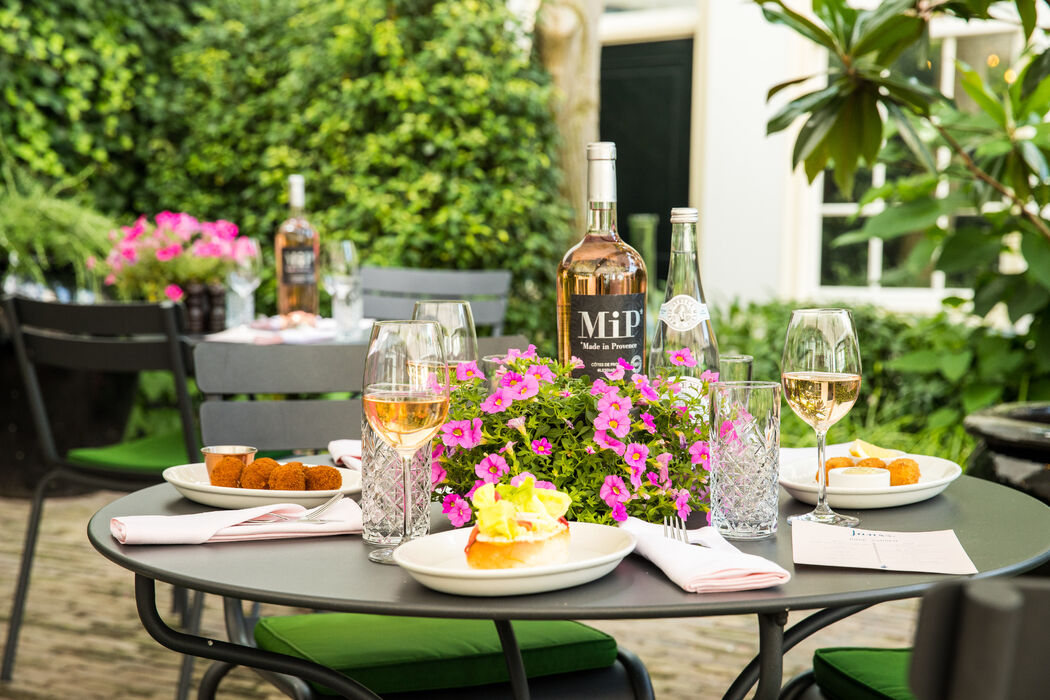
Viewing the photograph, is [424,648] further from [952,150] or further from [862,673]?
[952,150]

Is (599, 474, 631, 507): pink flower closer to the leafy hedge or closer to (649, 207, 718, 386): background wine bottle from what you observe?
(649, 207, 718, 386): background wine bottle

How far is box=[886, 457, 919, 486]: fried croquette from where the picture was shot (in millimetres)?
1280

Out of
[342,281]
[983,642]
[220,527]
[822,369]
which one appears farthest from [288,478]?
[342,281]

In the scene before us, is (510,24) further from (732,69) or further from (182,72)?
(182,72)

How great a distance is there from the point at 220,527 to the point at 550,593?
351 mm

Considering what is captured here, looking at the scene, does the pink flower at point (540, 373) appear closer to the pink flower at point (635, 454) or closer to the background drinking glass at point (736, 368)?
the pink flower at point (635, 454)

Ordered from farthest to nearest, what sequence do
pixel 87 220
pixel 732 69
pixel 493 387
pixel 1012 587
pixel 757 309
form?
1. pixel 732 69
2. pixel 757 309
3. pixel 87 220
4. pixel 493 387
5. pixel 1012 587

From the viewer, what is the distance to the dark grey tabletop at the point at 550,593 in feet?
2.89

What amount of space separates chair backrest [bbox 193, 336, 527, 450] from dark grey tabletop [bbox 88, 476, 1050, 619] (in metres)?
0.65

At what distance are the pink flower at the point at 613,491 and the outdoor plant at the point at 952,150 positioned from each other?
125cm

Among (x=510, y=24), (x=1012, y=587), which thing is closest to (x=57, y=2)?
(x=510, y=24)

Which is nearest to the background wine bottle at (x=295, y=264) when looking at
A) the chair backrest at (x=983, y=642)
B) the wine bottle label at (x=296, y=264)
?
the wine bottle label at (x=296, y=264)

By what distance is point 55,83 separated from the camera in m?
5.28

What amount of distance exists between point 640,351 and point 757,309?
3.79 m
